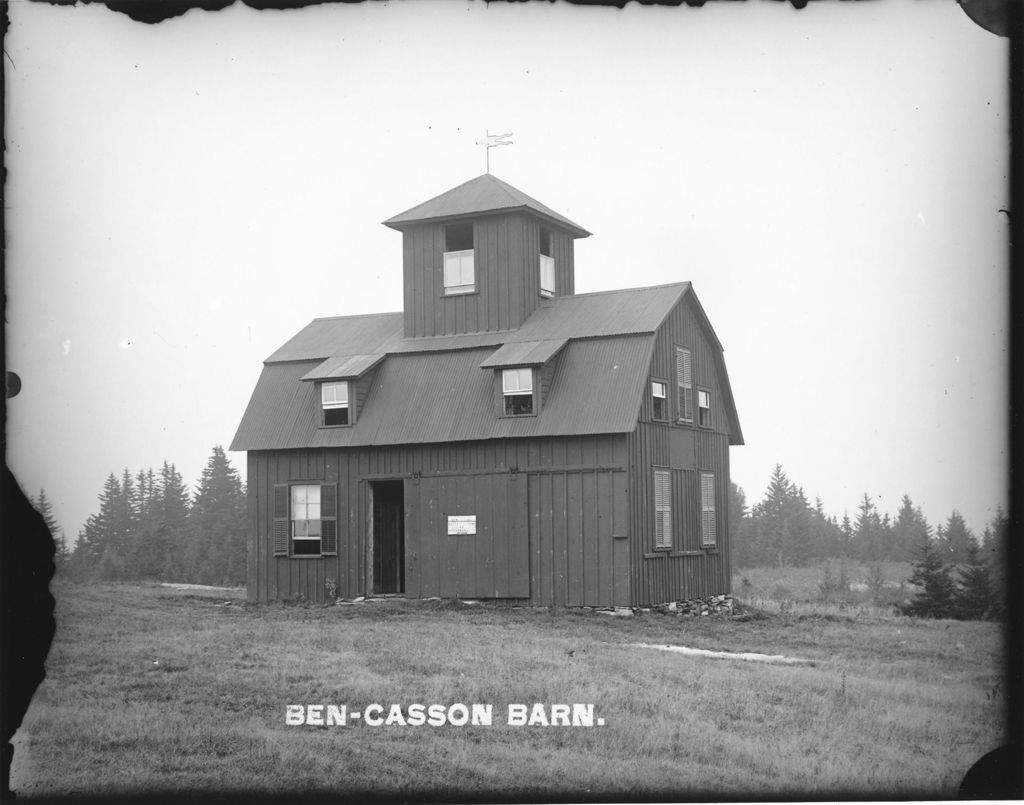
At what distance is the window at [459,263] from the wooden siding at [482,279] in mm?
134

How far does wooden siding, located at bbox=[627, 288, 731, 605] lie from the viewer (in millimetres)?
23891

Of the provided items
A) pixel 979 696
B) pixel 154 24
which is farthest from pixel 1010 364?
pixel 154 24

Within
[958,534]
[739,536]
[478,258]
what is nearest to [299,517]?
[478,258]

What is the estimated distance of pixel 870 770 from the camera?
12.3m

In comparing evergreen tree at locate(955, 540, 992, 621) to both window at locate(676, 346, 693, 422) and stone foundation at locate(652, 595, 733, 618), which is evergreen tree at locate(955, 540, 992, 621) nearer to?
stone foundation at locate(652, 595, 733, 618)

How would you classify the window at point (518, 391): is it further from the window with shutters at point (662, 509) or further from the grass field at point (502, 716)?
the grass field at point (502, 716)

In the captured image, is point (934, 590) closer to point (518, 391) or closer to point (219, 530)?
point (518, 391)

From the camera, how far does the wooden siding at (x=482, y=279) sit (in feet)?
84.7

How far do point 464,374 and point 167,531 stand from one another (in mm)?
11853

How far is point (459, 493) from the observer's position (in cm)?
2467

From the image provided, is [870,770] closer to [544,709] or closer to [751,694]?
[751,694]

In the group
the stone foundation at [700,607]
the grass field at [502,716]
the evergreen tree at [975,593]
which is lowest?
the grass field at [502,716]

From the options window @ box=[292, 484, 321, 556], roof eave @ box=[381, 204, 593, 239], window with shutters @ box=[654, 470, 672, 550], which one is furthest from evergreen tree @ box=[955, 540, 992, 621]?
window @ box=[292, 484, 321, 556]

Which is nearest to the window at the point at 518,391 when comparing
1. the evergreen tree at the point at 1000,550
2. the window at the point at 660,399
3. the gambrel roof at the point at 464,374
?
the gambrel roof at the point at 464,374
